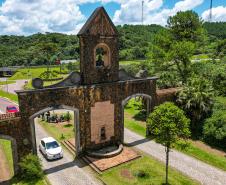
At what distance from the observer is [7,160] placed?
2128 cm

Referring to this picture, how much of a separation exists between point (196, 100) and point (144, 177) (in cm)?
1118

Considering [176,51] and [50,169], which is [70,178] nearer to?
[50,169]

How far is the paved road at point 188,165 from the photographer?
17453 mm

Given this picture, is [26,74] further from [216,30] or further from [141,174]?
[216,30]

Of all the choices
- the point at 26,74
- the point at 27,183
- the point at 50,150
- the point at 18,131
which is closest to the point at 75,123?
the point at 50,150

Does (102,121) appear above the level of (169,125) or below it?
below

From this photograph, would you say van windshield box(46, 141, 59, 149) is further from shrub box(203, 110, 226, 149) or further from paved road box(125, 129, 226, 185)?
shrub box(203, 110, 226, 149)

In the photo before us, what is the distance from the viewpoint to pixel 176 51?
103 ft

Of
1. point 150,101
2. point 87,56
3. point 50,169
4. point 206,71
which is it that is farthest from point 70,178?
point 206,71

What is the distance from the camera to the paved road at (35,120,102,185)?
685 inches

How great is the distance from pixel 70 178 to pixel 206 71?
26682 millimetres

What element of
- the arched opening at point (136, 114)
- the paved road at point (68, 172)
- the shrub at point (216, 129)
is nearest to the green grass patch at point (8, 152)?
the paved road at point (68, 172)

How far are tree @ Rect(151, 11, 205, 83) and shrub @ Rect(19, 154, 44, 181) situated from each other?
22766 mm

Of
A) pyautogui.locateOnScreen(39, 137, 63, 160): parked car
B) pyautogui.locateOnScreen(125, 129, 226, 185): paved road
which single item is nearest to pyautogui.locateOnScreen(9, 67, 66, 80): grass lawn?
pyautogui.locateOnScreen(39, 137, 63, 160): parked car
